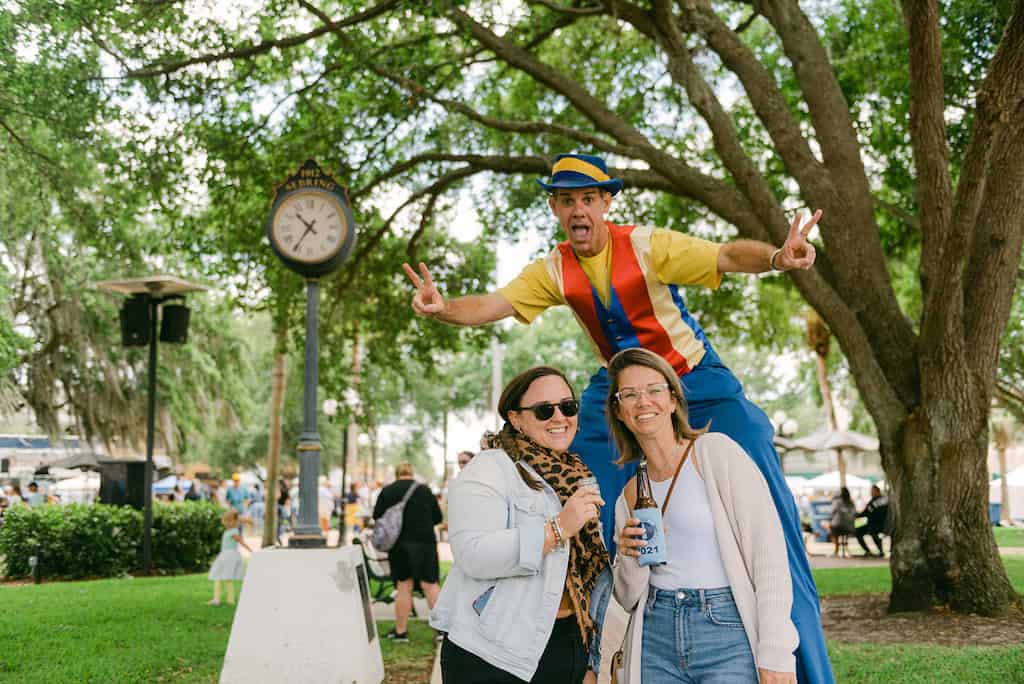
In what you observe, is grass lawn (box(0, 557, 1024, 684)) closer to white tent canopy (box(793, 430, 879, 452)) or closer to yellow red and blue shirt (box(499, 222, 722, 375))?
yellow red and blue shirt (box(499, 222, 722, 375))

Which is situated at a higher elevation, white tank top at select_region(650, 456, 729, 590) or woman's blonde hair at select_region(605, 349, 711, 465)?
woman's blonde hair at select_region(605, 349, 711, 465)

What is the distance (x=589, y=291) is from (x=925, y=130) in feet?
20.7

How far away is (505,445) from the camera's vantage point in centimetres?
343

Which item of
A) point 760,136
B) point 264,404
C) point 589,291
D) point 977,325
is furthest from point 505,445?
point 264,404

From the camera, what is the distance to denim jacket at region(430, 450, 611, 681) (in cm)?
310

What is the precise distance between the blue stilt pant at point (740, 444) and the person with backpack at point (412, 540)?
634 cm

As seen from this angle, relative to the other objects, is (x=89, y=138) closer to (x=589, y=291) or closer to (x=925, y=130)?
(x=589, y=291)

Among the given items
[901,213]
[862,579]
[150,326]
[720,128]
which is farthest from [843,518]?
[150,326]

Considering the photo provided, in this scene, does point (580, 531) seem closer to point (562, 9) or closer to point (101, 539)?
point (562, 9)

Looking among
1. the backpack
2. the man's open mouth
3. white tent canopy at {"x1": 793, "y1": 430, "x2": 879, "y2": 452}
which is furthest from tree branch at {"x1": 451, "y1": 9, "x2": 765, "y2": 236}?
white tent canopy at {"x1": 793, "y1": 430, "x2": 879, "y2": 452}

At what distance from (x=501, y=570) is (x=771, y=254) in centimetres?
165

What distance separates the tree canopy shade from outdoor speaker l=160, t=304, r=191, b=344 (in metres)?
1.49

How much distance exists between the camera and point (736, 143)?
372 inches

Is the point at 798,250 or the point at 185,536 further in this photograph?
the point at 185,536
